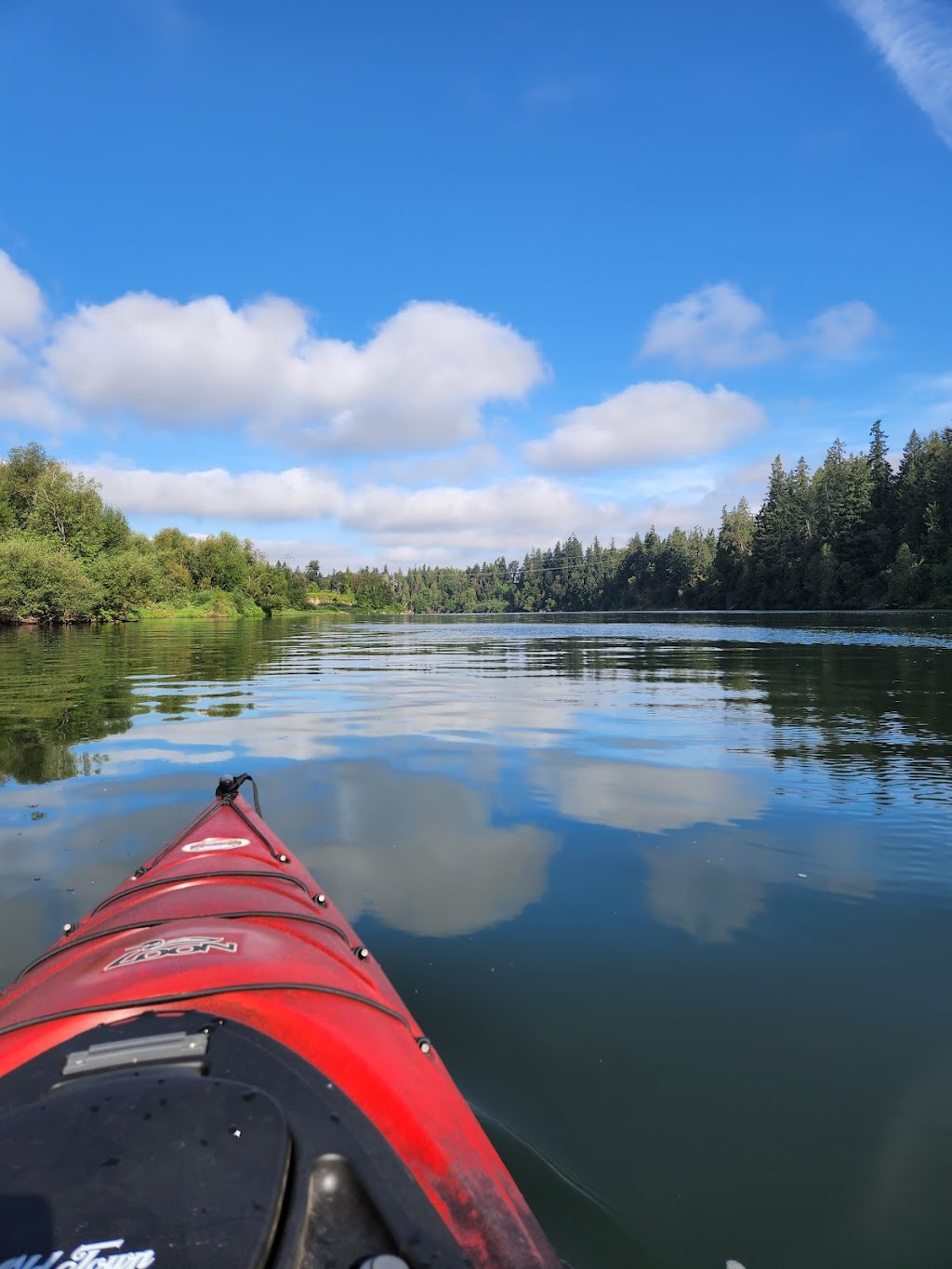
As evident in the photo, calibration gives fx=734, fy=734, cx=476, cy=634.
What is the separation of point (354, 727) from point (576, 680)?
312 inches

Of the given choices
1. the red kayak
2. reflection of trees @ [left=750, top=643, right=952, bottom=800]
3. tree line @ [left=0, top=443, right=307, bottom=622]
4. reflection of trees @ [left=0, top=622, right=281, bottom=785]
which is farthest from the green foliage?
the red kayak

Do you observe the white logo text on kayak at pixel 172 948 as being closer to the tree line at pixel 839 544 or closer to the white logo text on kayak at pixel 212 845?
the white logo text on kayak at pixel 212 845

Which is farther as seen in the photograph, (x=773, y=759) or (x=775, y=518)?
(x=775, y=518)

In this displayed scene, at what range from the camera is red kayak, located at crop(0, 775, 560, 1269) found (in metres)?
1.50

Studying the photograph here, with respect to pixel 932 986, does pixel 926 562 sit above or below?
above

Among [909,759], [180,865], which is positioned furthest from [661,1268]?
[909,759]

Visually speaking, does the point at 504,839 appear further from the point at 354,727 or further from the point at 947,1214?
the point at 354,727

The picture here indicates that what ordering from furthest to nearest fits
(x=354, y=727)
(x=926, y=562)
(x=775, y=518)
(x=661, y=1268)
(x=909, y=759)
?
(x=775, y=518), (x=926, y=562), (x=354, y=727), (x=909, y=759), (x=661, y=1268)

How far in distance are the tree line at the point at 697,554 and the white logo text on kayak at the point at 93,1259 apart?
57526 millimetres

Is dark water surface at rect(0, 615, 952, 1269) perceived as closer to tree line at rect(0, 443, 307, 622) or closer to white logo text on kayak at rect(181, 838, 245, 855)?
white logo text on kayak at rect(181, 838, 245, 855)

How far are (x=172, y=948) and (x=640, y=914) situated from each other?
325cm

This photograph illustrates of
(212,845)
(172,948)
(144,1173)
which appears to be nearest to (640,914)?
(212,845)

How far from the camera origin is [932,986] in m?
3.94

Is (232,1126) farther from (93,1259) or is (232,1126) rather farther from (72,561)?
(72,561)
